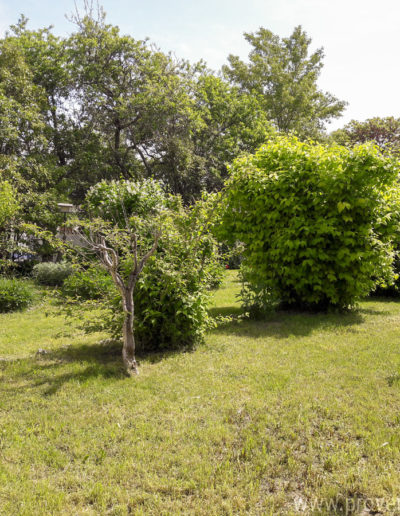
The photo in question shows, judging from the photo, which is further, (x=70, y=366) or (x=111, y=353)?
(x=111, y=353)

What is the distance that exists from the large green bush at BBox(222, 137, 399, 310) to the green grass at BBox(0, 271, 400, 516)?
173 centimetres

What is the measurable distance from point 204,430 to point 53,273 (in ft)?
28.9

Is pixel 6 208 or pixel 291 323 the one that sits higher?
pixel 6 208

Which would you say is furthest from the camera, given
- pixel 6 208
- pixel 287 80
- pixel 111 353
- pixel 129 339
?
pixel 287 80

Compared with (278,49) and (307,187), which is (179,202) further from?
(278,49)

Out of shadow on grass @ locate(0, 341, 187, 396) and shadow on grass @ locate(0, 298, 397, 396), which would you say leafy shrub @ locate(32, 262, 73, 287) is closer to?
shadow on grass @ locate(0, 298, 397, 396)

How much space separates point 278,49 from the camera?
80.0 ft

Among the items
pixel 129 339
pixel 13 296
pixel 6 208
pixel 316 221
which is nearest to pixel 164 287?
pixel 129 339

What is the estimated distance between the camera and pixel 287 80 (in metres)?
22.7

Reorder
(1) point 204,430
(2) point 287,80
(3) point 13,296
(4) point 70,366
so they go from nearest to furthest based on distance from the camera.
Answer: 1. (1) point 204,430
2. (4) point 70,366
3. (3) point 13,296
4. (2) point 287,80

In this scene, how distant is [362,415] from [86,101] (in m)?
16.8

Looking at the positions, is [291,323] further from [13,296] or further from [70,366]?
[13,296]

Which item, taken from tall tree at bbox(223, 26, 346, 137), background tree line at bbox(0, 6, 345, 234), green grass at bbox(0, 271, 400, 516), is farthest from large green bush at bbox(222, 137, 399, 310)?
tall tree at bbox(223, 26, 346, 137)

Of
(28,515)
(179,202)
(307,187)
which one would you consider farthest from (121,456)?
(307,187)
